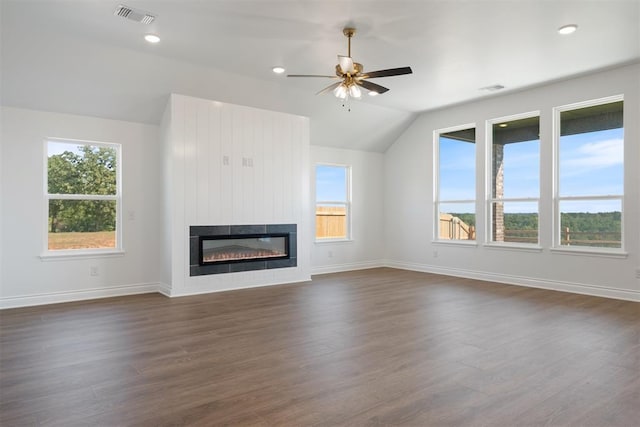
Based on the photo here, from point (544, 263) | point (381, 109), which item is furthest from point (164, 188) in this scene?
point (544, 263)

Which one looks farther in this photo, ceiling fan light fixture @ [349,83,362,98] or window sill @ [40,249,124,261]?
window sill @ [40,249,124,261]

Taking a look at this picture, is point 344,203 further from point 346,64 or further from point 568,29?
point 568,29

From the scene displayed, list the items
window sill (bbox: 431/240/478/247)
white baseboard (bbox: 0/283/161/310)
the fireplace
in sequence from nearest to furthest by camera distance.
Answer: white baseboard (bbox: 0/283/161/310) < the fireplace < window sill (bbox: 431/240/478/247)

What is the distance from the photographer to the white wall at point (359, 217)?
7.66 m

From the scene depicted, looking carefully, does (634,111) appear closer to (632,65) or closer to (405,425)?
(632,65)

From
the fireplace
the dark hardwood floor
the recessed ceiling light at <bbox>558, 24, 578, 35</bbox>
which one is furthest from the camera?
the fireplace

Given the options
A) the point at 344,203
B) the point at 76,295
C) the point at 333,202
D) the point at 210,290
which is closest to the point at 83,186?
the point at 76,295

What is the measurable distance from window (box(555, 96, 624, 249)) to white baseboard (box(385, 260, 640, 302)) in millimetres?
581

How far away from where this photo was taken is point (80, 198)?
17.8 feet

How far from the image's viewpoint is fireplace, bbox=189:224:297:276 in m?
5.63

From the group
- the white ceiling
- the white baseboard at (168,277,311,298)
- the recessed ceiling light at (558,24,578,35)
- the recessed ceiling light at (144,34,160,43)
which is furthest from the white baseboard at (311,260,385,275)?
the recessed ceiling light at (558,24,578,35)

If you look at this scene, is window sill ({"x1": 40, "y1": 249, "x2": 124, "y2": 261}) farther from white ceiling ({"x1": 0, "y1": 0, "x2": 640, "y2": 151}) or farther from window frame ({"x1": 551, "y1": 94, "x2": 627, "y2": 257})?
window frame ({"x1": 551, "y1": 94, "x2": 627, "y2": 257})

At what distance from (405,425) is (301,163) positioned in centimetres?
503

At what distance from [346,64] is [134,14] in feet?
6.71
